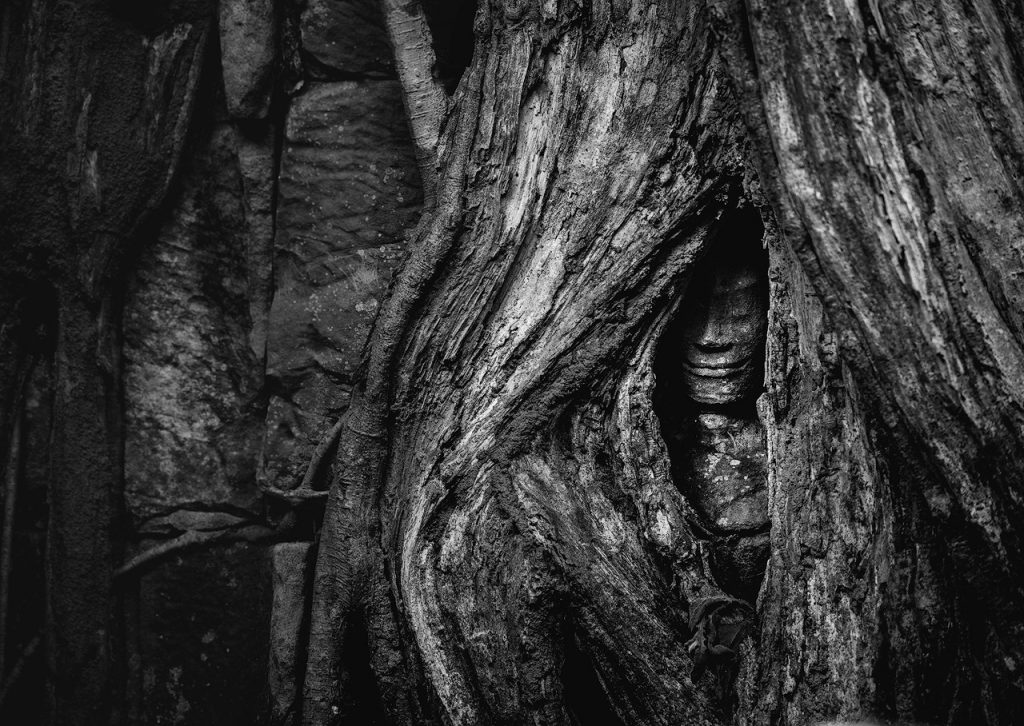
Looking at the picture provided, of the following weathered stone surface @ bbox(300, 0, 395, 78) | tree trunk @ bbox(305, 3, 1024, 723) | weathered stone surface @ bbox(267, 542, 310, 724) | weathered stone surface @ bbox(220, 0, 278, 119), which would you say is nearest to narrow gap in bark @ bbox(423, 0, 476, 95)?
weathered stone surface @ bbox(300, 0, 395, 78)

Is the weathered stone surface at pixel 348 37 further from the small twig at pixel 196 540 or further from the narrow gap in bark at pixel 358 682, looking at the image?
the narrow gap in bark at pixel 358 682

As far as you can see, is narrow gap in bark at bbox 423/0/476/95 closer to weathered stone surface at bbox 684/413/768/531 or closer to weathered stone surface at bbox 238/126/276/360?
weathered stone surface at bbox 238/126/276/360

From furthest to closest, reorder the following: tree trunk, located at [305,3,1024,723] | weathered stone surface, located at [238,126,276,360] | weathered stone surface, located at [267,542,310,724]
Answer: weathered stone surface, located at [238,126,276,360] < weathered stone surface, located at [267,542,310,724] < tree trunk, located at [305,3,1024,723]

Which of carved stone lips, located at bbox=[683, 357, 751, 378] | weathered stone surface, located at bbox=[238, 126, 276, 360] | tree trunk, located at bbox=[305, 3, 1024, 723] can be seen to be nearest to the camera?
tree trunk, located at bbox=[305, 3, 1024, 723]

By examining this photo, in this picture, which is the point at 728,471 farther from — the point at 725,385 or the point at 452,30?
the point at 452,30

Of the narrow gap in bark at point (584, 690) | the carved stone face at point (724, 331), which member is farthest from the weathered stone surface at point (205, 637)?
Answer: the carved stone face at point (724, 331)

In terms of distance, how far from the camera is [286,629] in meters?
1.73

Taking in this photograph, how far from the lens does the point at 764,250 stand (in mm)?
1570

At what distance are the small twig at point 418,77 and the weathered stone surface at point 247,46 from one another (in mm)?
335

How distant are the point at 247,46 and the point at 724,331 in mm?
1313

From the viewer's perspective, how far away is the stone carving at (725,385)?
1555mm

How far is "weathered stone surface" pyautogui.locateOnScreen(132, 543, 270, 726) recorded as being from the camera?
199 centimetres

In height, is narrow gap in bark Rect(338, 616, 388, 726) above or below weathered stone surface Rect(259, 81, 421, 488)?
below

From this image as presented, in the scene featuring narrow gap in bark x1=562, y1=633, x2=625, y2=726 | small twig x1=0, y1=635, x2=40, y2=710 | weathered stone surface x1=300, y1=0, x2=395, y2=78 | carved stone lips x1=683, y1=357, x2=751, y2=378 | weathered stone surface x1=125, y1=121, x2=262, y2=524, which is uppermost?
weathered stone surface x1=300, y1=0, x2=395, y2=78
